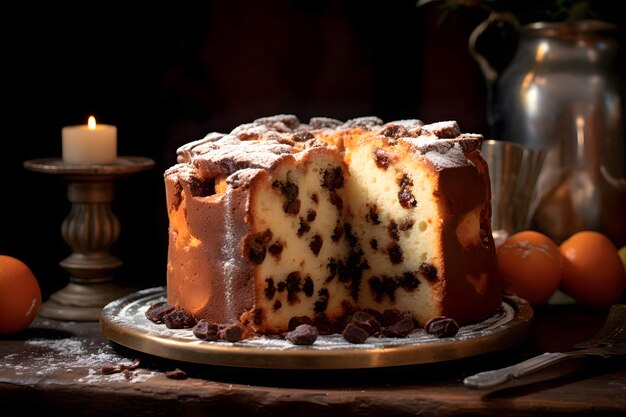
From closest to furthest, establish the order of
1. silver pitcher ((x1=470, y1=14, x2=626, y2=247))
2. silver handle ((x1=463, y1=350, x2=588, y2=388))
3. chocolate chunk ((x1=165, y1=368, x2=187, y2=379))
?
silver handle ((x1=463, y1=350, x2=588, y2=388))
chocolate chunk ((x1=165, y1=368, x2=187, y2=379))
silver pitcher ((x1=470, y1=14, x2=626, y2=247))

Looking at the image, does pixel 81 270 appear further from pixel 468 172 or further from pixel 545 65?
pixel 545 65

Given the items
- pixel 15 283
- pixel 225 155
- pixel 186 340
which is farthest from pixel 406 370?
pixel 15 283

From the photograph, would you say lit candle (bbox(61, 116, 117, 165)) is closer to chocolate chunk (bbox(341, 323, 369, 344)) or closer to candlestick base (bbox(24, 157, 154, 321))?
candlestick base (bbox(24, 157, 154, 321))

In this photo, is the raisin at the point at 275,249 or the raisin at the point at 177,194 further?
the raisin at the point at 177,194

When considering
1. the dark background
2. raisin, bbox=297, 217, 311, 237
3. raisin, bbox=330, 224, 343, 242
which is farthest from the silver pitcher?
raisin, bbox=297, 217, 311, 237

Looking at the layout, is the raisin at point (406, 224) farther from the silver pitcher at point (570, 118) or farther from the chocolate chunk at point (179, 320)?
the silver pitcher at point (570, 118)

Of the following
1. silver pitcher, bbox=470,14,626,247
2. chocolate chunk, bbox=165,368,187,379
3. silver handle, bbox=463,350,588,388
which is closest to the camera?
silver handle, bbox=463,350,588,388

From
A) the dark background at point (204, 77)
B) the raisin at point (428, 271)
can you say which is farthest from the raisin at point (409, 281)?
the dark background at point (204, 77)
